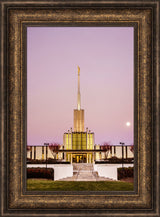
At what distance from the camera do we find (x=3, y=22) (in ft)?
13.4

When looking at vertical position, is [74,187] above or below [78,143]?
above

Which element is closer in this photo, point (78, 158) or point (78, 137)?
point (78, 158)

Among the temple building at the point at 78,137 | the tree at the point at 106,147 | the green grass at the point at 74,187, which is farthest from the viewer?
the temple building at the point at 78,137

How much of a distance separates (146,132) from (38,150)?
509 inches

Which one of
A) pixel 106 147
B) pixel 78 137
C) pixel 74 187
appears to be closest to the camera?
pixel 74 187

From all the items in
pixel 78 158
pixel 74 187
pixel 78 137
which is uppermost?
pixel 74 187

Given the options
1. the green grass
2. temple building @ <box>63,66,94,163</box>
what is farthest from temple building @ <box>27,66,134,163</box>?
the green grass

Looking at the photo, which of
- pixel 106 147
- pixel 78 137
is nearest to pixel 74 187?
pixel 106 147

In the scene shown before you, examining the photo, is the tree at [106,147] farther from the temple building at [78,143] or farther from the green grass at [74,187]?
the green grass at [74,187]

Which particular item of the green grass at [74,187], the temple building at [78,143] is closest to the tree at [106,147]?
the temple building at [78,143]

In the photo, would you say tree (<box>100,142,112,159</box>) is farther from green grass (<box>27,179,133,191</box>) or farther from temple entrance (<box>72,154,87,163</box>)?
green grass (<box>27,179,133,191</box>)

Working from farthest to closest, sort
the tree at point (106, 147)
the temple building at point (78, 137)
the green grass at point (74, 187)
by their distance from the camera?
the temple building at point (78, 137)
the tree at point (106, 147)
the green grass at point (74, 187)

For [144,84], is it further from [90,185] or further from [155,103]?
[90,185]

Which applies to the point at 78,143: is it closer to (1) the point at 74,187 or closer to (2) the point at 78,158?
(2) the point at 78,158
